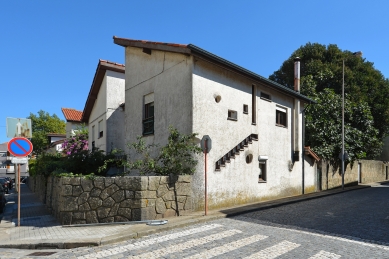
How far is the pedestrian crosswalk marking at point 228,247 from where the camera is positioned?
227 inches

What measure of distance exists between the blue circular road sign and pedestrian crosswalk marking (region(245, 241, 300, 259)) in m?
7.18

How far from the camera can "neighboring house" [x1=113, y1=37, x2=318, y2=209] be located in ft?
34.7

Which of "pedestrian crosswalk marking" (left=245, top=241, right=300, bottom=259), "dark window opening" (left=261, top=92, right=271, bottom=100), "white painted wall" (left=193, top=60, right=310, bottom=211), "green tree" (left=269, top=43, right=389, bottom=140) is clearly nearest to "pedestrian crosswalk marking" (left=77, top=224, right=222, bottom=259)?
"pedestrian crosswalk marking" (left=245, top=241, right=300, bottom=259)

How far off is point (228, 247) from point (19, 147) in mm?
6788

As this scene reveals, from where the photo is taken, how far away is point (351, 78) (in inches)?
1085

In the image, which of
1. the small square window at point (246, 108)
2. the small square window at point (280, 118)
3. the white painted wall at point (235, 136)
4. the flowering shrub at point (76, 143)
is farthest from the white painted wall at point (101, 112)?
the small square window at point (280, 118)

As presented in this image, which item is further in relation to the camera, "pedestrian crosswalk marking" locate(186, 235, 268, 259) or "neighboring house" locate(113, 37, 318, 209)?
"neighboring house" locate(113, 37, 318, 209)

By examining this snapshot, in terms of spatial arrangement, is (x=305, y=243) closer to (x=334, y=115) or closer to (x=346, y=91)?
(x=334, y=115)

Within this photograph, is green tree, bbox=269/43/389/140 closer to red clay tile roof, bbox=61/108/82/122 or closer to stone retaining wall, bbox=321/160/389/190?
stone retaining wall, bbox=321/160/389/190

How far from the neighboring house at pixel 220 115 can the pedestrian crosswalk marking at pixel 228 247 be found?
11.2ft

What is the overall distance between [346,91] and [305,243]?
24387 millimetres

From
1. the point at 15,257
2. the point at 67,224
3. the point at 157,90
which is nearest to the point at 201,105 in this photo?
the point at 157,90

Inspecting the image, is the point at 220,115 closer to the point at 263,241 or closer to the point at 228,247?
the point at 263,241

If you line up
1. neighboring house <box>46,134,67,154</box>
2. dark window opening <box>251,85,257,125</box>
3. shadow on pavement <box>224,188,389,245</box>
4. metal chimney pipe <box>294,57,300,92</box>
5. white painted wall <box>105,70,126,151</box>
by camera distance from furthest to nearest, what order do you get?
1. neighboring house <box>46,134,67,154</box>
2. metal chimney pipe <box>294,57,300,92</box>
3. white painted wall <box>105,70,126,151</box>
4. dark window opening <box>251,85,257,125</box>
5. shadow on pavement <box>224,188,389,245</box>
